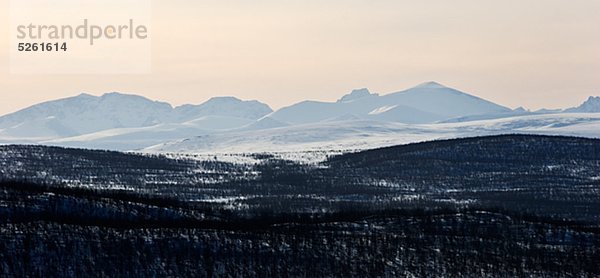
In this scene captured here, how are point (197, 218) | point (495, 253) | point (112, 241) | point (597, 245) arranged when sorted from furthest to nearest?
point (197, 218)
point (597, 245)
point (495, 253)
point (112, 241)

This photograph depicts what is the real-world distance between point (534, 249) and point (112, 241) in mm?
52663

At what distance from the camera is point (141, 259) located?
469ft

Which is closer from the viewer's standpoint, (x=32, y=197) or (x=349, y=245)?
(x=349, y=245)

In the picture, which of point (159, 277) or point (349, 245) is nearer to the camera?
point (159, 277)

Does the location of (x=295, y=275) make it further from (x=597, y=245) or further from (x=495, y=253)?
(x=597, y=245)

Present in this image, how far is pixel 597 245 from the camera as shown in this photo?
167875 mm

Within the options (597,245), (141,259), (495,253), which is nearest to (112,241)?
(141,259)

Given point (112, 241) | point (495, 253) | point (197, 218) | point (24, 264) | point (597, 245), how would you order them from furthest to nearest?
point (197, 218) → point (597, 245) → point (495, 253) → point (112, 241) → point (24, 264)

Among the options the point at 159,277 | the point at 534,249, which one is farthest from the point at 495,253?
the point at 159,277

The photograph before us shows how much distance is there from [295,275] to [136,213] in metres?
42.0

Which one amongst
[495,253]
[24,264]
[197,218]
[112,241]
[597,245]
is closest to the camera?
[24,264]

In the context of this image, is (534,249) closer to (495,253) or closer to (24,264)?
(495,253)

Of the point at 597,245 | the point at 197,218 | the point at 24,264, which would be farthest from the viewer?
the point at 197,218

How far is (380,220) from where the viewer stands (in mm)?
181375
